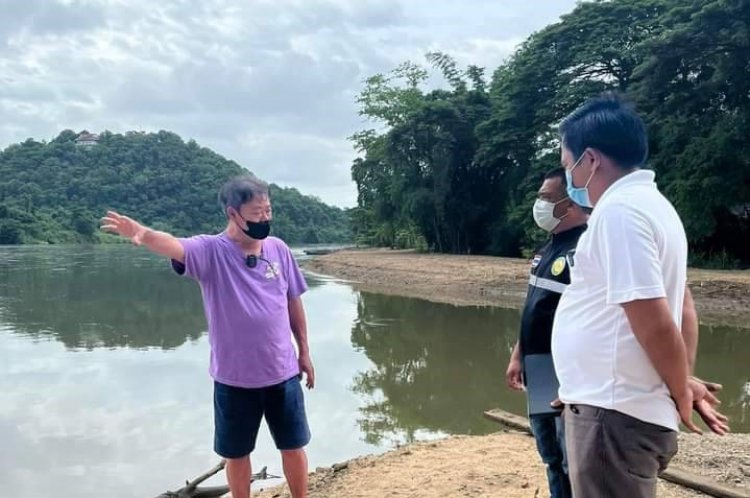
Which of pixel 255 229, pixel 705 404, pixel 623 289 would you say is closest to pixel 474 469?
pixel 255 229

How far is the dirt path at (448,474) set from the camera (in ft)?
11.3

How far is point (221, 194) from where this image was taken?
312 cm

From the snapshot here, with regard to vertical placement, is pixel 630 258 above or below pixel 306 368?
above

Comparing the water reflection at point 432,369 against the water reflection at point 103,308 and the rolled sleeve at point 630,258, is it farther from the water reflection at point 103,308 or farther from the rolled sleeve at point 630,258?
A: the rolled sleeve at point 630,258

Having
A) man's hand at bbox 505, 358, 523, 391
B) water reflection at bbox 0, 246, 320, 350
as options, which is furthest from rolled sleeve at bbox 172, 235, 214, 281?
water reflection at bbox 0, 246, 320, 350

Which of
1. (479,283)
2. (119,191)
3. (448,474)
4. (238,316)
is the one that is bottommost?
(448,474)

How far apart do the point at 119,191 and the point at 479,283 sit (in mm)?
63835

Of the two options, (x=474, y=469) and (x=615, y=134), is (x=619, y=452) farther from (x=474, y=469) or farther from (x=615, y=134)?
(x=474, y=469)

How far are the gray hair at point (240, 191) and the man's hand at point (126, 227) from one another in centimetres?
44

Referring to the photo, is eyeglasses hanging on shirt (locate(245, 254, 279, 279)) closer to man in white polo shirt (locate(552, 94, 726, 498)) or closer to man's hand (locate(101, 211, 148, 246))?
man's hand (locate(101, 211, 148, 246))

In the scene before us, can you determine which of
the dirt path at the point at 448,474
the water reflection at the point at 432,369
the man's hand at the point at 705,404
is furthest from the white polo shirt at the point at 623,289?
the water reflection at the point at 432,369

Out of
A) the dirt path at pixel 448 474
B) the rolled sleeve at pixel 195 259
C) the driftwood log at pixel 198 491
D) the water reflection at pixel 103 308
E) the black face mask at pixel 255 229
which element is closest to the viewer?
the rolled sleeve at pixel 195 259

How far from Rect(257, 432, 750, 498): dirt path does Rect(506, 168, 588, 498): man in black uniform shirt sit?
985 millimetres

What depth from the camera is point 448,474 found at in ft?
12.4
